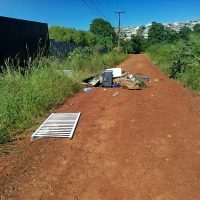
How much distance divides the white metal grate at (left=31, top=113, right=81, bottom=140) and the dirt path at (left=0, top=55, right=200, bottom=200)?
0.49 ft

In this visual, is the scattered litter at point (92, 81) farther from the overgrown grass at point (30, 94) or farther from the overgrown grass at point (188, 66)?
the overgrown grass at point (188, 66)

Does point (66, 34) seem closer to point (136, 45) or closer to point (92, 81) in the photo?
point (92, 81)

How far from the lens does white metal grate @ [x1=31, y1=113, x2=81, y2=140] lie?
5.13 meters

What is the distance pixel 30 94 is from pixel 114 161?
3014 millimetres

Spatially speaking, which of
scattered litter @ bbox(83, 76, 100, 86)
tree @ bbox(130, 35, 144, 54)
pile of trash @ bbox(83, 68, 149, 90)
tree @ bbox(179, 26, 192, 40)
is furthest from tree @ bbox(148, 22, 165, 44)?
pile of trash @ bbox(83, 68, 149, 90)

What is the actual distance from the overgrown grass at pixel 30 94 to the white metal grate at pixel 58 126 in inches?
12.2

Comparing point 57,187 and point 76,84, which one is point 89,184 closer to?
point 57,187

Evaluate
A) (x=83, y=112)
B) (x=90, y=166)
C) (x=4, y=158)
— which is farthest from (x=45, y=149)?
(x=83, y=112)

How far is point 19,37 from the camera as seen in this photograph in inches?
391

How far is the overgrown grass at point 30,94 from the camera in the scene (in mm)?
5395

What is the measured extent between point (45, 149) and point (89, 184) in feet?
4.23

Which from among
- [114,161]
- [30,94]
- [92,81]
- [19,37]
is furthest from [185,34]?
[114,161]

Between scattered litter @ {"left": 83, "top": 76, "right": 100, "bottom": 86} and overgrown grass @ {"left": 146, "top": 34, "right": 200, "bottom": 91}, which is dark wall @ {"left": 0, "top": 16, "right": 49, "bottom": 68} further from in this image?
overgrown grass @ {"left": 146, "top": 34, "right": 200, "bottom": 91}

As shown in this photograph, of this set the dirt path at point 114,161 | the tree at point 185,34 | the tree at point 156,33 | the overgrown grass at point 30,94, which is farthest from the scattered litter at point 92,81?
the tree at point 156,33
